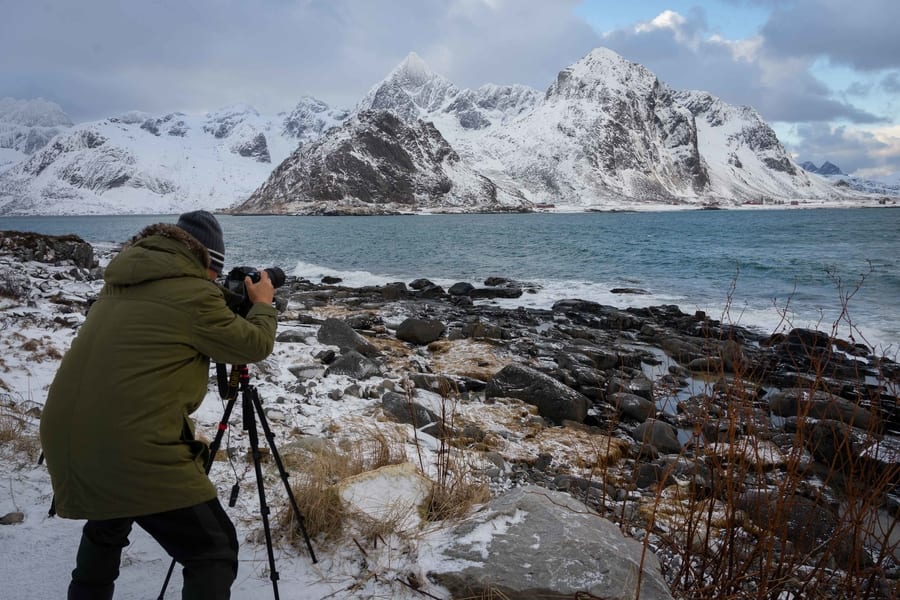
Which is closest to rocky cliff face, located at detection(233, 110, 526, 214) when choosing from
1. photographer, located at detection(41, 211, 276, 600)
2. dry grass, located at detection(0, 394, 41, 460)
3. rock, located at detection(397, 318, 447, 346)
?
rock, located at detection(397, 318, 447, 346)

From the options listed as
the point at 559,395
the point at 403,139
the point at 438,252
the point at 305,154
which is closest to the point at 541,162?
the point at 403,139

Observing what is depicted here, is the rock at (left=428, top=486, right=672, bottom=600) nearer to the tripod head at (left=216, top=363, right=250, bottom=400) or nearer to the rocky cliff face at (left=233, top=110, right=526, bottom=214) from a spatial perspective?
the tripod head at (left=216, top=363, right=250, bottom=400)

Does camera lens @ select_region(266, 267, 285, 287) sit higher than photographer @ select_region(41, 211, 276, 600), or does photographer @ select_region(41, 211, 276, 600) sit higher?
camera lens @ select_region(266, 267, 285, 287)

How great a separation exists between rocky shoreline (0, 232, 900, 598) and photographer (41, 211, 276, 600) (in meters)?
1.52

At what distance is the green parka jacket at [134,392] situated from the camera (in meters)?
1.98

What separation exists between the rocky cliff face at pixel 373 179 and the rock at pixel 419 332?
384 feet

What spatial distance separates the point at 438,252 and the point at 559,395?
102 ft

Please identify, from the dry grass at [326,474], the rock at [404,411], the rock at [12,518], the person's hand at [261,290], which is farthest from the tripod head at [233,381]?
the rock at [404,411]

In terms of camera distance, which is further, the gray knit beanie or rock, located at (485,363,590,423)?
rock, located at (485,363,590,423)

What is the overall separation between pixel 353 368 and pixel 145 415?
6.67 meters

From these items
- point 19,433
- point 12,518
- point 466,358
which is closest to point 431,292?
point 466,358

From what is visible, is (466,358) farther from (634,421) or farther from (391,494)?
(391,494)

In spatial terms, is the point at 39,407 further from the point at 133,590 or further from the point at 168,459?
the point at 168,459

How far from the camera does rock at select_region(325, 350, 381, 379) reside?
8.53 meters
